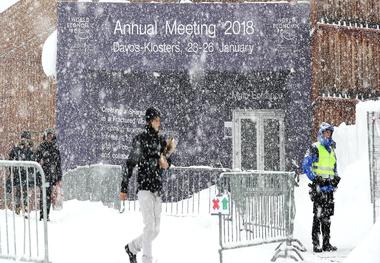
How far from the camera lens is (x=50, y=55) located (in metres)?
19.7

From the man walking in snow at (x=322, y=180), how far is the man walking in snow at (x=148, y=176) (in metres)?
3.32

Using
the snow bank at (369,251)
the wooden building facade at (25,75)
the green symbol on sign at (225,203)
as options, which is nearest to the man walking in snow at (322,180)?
the green symbol on sign at (225,203)

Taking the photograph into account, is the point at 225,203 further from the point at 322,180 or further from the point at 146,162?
the point at 322,180

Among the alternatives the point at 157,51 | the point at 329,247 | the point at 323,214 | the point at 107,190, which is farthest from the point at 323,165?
the point at 157,51

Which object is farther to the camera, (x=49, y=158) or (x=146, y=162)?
(x=49, y=158)

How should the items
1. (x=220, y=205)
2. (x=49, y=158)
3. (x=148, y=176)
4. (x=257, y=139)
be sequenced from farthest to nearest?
(x=257, y=139) → (x=49, y=158) → (x=220, y=205) → (x=148, y=176)

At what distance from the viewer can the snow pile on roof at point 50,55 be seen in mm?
19430

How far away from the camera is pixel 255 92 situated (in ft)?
65.4

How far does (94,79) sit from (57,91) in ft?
3.68

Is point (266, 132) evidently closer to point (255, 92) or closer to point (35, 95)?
point (255, 92)

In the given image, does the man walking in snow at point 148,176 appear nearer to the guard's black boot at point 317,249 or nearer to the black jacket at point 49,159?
the guard's black boot at point 317,249

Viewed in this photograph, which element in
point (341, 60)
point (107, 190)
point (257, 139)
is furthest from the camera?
point (257, 139)

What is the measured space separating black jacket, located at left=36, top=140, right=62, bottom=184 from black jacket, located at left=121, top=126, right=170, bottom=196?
6.60m

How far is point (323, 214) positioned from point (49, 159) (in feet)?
20.4
